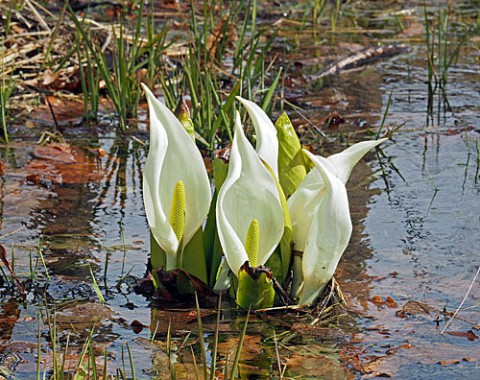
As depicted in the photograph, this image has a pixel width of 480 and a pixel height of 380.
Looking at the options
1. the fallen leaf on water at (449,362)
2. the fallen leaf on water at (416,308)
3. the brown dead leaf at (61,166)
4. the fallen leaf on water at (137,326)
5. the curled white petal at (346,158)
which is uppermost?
the curled white petal at (346,158)

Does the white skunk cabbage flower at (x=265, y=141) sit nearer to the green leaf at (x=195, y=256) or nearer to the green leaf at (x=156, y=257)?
the green leaf at (x=195, y=256)

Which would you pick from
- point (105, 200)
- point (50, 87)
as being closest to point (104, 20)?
point (50, 87)

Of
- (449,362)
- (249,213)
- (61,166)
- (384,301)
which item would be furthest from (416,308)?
(61,166)

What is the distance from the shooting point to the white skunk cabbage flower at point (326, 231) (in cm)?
244

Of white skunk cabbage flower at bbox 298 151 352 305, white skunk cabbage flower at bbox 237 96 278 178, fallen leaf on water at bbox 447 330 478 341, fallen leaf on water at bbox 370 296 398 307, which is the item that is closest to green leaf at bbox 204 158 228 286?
white skunk cabbage flower at bbox 237 96 278 178

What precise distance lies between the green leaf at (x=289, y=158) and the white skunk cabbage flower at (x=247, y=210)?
236 mm

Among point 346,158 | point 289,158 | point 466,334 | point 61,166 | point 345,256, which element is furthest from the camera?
point 61,166

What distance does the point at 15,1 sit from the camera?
5898 millimetres

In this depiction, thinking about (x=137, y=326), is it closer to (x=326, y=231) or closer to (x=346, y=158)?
(x=326, y=231)

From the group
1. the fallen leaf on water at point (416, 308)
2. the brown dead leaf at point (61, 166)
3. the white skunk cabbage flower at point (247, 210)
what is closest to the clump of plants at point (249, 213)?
the white skunk cabbage flower at point (247, 210)

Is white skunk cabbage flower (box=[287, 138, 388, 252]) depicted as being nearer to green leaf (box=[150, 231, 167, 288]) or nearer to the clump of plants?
the clump of plants

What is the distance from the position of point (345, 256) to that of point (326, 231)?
640mm

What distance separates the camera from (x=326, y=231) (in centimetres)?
249

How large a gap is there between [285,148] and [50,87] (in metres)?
2.94
